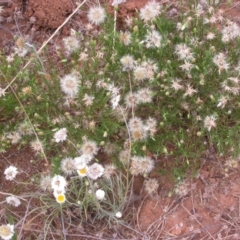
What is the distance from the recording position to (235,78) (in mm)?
3803

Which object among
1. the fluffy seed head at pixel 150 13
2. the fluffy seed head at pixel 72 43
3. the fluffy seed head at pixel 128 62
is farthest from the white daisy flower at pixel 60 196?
the fluffy seed head at pixel 150 13

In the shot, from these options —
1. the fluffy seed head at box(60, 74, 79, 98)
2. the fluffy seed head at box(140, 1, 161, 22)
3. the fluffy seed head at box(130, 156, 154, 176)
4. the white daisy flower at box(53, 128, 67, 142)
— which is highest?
the fluffy seed head at box(140, 1, 161, 22)

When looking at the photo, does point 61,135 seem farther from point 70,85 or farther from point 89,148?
point 70,85

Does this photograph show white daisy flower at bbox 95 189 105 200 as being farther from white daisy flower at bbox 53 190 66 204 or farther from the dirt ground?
the dirt ground

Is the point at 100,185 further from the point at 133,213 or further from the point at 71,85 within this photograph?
the point at 71,85

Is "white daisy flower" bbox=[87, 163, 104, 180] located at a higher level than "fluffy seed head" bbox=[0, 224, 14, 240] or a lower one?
higher

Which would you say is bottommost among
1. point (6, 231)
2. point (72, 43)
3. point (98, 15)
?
point (6, 231)

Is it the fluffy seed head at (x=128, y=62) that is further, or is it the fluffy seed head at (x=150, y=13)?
the fluffy seed head at (x=150, y=13)

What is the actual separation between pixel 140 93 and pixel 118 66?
343mm

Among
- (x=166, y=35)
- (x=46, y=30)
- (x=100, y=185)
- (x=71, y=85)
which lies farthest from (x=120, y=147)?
(x=46, y=30)

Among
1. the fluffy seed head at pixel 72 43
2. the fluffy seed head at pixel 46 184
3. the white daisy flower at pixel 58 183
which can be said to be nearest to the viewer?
the white daisy flower at pixel 58 183

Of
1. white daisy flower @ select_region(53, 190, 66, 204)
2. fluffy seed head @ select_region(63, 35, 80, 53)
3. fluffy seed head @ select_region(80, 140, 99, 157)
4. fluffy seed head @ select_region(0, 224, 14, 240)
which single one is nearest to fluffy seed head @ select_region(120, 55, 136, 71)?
fluffy seed head @ select_region(63, 35, 80, 53)

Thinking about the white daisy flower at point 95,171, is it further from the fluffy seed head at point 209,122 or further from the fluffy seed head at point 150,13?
the fluffy seed head at point 150,13

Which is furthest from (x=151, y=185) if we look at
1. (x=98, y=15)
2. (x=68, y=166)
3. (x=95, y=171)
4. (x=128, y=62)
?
(x=98, y=15)
